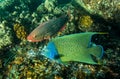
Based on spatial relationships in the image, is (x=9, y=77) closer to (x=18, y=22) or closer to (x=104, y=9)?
(x=18, y=22)

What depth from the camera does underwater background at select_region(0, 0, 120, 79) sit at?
3.64 m

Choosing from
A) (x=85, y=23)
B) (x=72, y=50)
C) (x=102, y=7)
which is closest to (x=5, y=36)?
(x=85, y=23)

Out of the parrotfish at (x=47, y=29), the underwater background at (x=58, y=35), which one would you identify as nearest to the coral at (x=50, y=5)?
the underwater background at (x=58, y=35)

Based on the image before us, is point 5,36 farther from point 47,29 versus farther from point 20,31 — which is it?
point 47,29

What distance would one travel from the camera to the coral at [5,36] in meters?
5.05

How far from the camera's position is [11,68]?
405 centimetres

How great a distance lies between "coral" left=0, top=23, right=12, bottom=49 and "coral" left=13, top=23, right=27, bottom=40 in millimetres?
194

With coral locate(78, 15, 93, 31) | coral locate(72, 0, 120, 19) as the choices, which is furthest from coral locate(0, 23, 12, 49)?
coral locate(72, 0, 120, 19)

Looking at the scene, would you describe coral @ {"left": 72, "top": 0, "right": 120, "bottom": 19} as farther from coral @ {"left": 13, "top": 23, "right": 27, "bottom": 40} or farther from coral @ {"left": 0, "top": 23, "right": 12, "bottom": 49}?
coral @ {"left": 0, "top": 23, "right": 12, "bottom": 49}

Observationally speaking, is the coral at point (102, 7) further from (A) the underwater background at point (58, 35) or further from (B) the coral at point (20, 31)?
(B) the coral at point (20, 31)

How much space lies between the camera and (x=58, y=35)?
4.61 metres

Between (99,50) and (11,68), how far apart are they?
8.96ft

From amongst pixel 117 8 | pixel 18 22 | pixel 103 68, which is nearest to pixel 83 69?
pixel 103 68

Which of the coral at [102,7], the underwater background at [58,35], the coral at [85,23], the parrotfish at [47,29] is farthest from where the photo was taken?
the coral at [102,7]
